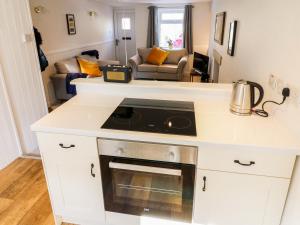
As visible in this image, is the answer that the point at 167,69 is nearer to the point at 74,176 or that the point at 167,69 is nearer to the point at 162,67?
the point at 162,67

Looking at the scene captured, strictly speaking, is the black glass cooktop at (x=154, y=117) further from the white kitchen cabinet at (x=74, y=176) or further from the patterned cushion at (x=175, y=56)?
the patterned cushion at (x=175, y=56)

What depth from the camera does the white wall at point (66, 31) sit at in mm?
4031

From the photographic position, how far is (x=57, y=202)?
5.06 ft

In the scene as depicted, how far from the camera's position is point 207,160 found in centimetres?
120

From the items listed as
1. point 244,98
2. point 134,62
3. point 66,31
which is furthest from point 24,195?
point 134,62

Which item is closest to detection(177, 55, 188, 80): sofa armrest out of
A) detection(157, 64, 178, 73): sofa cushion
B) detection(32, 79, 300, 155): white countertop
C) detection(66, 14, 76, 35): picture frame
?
detection(157, 64, 178, 73): sofa cushion

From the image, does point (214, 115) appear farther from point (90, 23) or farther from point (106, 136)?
point (90, 23)

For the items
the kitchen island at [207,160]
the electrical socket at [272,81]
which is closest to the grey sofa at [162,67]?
the kitchen island at [207,160]

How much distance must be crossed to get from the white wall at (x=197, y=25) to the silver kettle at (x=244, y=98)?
5.31 meters

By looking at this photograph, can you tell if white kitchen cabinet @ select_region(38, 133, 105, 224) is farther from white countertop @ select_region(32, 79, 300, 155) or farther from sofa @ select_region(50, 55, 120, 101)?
sofa @ select_region(50, 55, 120, 101)

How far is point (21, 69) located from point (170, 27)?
17.3 feet

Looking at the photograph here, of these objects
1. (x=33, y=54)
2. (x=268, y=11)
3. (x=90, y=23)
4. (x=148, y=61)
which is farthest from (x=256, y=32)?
(x=90, y=23)

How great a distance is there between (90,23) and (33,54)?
12.8 ft

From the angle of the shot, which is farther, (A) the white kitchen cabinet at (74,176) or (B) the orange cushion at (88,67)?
(B) the orange cushion at (88,67)
